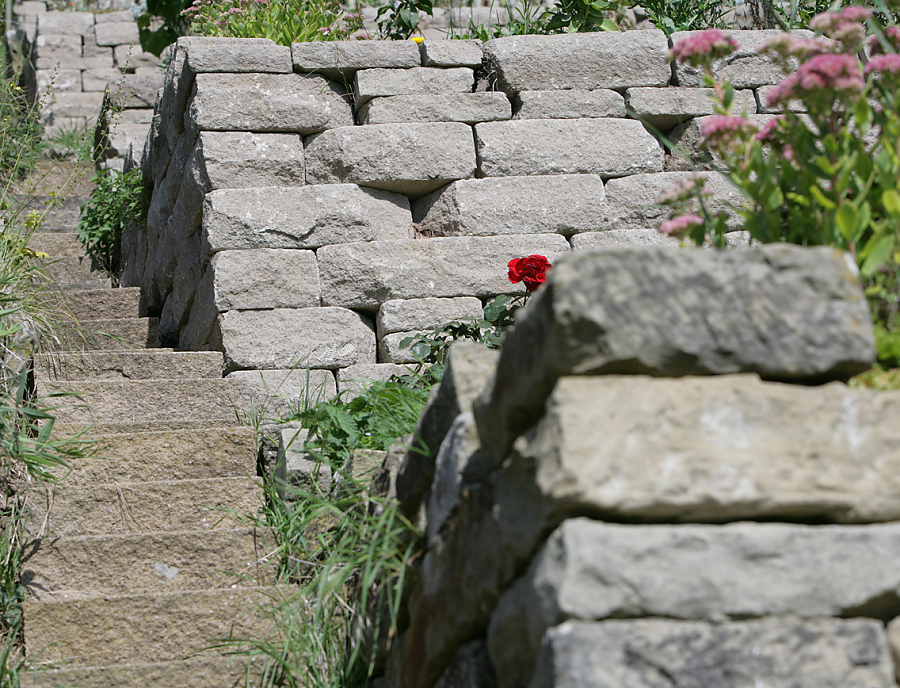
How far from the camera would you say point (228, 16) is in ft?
16.0

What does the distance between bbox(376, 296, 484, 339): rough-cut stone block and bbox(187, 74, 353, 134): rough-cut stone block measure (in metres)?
0.91

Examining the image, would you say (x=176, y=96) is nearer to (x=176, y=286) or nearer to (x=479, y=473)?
(x=176, y=286)

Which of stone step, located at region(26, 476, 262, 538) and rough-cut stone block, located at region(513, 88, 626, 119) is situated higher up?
rough-cut stone block, located at region(513, 88, 626, 119)

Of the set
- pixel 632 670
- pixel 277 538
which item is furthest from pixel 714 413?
pixel 277 538

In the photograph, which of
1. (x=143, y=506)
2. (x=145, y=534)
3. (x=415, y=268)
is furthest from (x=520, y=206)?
(x=145, y=534)

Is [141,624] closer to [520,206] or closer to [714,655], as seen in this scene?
[714,655]

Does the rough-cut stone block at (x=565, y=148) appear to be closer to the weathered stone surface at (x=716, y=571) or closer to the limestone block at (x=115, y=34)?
the weathered stone surface at (x=716, y=571)

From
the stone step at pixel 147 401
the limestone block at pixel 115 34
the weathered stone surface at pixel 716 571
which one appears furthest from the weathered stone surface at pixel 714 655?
the limestone block at pixel 115 34

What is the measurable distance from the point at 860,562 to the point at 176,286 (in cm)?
413

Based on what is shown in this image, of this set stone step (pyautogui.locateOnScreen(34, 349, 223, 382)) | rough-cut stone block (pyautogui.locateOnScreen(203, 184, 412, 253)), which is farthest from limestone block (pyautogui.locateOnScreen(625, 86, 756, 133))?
stone step (pyautogui.locateOnScreen(34, 349, 223, 382))

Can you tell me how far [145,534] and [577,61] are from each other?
2.84 metres

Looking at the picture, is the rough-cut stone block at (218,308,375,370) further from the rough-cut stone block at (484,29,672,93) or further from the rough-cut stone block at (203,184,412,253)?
the rough-cut stone block at (484,29,672,93)

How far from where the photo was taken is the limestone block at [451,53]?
4.39 m

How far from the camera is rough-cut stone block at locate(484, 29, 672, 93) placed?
439cm
